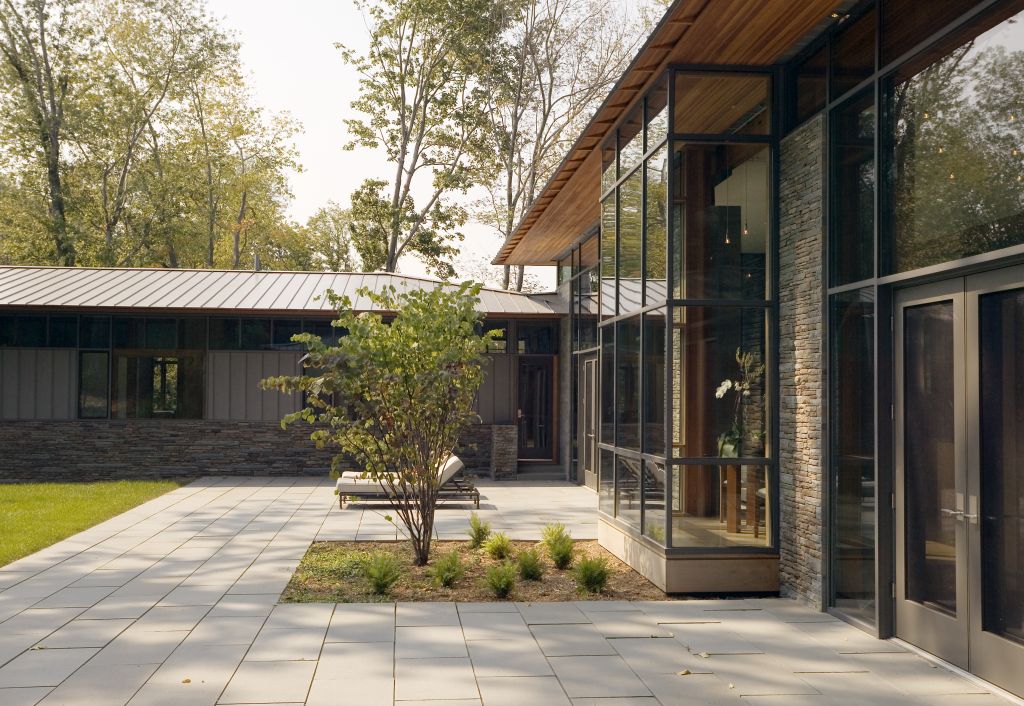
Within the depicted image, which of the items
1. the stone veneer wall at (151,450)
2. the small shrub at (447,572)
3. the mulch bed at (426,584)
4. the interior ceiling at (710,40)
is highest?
the interior ceiling at (710,40)

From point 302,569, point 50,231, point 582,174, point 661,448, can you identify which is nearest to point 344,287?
point 582,174

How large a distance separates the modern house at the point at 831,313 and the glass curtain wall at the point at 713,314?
0.06 ft

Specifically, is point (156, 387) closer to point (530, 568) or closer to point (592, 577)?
point (530, 568)

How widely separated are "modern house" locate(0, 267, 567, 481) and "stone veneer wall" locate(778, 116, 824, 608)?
33.6 ft

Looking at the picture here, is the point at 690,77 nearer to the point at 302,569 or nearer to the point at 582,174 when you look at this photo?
the point at 582,174

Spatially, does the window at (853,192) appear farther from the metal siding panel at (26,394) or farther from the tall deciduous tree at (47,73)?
the tall deciduous tree at (47,73)

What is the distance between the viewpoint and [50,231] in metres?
28.4

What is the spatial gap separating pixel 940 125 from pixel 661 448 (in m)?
3.38

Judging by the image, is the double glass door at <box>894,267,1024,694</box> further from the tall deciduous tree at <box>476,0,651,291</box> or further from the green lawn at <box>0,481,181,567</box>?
the tall deciduous tree at <box>476,0,651,291</box>

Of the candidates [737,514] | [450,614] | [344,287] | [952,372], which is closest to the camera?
[952,372]

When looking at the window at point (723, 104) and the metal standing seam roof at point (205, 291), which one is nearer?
the window at point (723, 104)

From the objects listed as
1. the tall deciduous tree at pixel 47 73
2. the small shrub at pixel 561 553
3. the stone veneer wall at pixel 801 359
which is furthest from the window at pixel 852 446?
the tall deciduous tree at pixel 47 73

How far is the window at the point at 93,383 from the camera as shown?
55.9ft

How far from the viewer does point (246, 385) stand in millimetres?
17391
